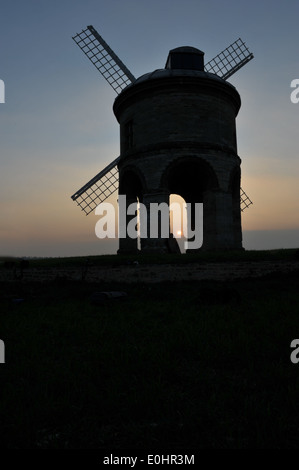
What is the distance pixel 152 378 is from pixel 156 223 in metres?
13.9

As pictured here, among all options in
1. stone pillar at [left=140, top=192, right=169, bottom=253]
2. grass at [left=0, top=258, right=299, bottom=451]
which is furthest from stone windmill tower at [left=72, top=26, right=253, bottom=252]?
grass at [left=0, top=258, right=299, bottom=451]

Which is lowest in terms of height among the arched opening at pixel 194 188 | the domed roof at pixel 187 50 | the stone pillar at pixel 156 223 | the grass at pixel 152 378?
the grass at pixel 152 378

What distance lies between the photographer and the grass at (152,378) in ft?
10.0

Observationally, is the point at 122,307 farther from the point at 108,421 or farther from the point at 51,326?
the point at 108,421

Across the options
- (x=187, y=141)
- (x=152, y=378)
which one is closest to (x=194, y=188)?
(x=187, y=141)

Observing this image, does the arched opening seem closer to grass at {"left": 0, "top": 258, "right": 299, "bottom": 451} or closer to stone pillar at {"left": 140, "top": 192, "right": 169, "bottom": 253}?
stone pillar at {"left": 140, "top": 192, "right": 169, "bottom": 253}

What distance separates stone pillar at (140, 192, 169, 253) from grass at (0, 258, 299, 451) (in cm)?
943

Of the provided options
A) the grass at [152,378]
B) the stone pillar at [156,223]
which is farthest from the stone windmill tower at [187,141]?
the grass at [152,378]

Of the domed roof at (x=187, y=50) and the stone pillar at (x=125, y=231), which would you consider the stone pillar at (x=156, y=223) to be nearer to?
the stone pillar at (x=125, y=231)

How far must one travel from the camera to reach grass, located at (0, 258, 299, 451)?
120 inches

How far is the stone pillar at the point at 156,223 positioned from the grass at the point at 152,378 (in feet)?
30.9

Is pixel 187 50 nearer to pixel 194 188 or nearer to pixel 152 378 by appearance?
pixel 194 188

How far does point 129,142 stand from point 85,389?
17896mm

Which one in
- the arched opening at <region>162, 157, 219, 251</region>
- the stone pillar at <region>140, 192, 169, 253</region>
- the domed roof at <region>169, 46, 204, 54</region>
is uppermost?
the domed roof at <region>169, 46, 204, 54</region>
